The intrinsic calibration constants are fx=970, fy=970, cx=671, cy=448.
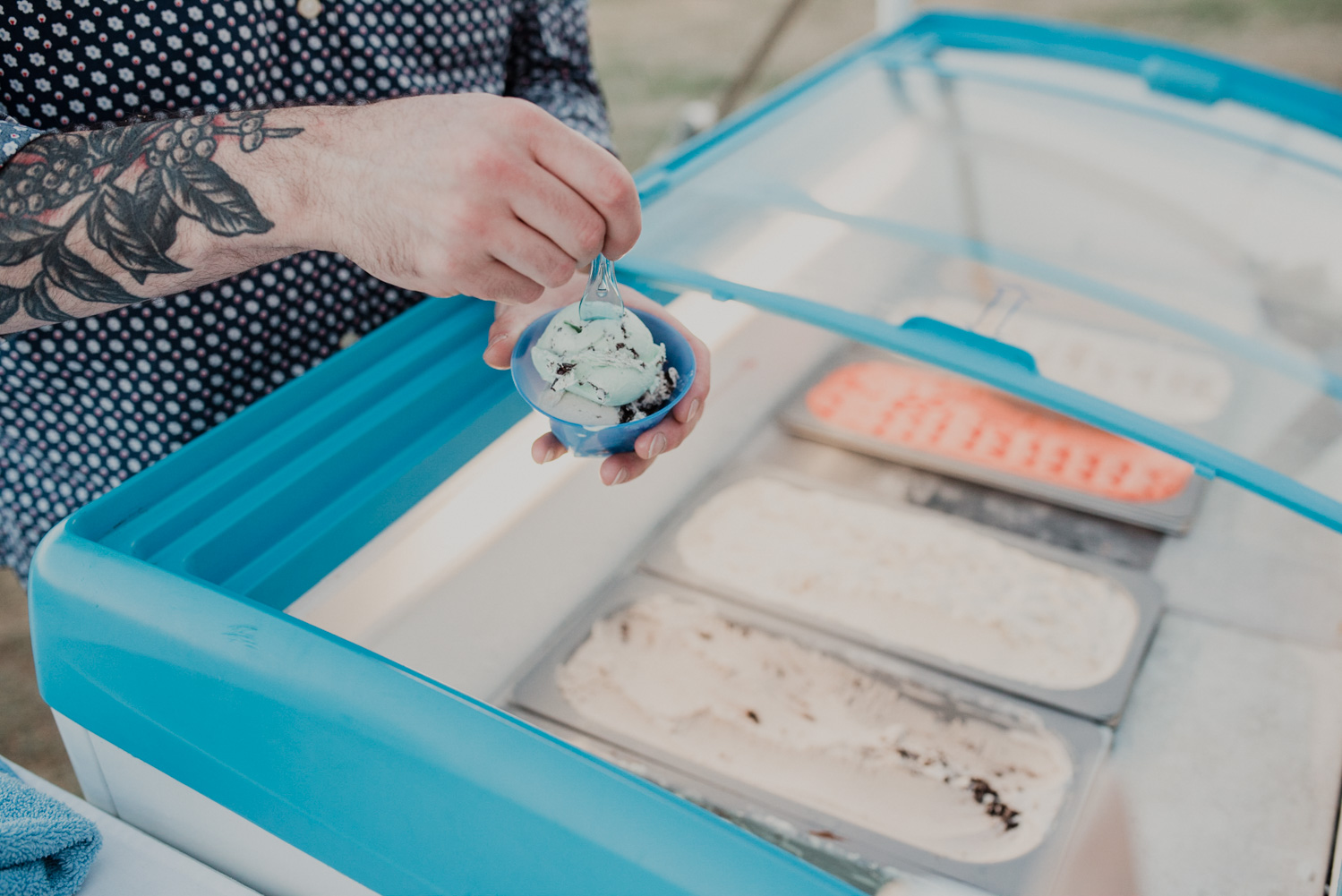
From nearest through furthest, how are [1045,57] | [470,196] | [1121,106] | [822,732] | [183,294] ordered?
[470,196] → [183,294] → [822,732] → [1121,106] → [1045,57]

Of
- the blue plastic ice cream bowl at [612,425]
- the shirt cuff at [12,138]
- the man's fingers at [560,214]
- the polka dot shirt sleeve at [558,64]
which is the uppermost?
the shirt cuff at [12,138]

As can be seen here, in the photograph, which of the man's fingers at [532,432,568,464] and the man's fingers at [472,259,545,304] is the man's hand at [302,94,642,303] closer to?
the man's fingers at [472,259,545,304]

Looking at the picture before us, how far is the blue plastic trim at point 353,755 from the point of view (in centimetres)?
62

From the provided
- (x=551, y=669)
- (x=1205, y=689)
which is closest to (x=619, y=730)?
(x=551, y=669)

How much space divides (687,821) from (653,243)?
78 cm

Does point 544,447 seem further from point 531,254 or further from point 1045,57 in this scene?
point 1045,57

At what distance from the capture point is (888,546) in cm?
143

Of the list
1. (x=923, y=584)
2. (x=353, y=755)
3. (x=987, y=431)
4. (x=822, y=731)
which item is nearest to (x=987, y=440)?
(x=987, y=431)

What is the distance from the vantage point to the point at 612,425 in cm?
87

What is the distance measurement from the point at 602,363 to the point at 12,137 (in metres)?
0.51

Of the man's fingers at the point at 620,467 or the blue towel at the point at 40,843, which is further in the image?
the man's fingers at the point at 620,467

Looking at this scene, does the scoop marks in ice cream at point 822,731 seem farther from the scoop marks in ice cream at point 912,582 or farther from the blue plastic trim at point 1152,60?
the blue plastic trim at point 1152,60

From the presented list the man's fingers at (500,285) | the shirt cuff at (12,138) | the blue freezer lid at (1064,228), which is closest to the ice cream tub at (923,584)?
the blue freezer lid at (1064,228)

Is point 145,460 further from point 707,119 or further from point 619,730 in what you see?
point 707,119
